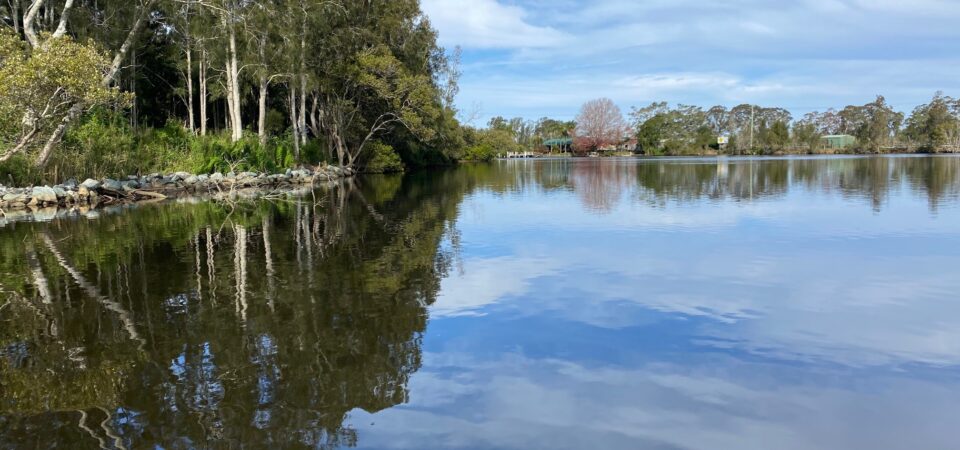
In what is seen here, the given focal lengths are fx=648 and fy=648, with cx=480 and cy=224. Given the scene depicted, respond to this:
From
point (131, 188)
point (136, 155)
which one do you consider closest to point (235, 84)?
point (136, 155)

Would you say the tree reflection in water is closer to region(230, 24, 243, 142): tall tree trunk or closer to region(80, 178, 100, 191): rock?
region(80, 178, 100, 191): rock

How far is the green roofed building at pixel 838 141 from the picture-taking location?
99.4 meters

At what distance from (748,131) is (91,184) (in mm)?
101165

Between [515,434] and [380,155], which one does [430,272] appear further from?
[380,155]

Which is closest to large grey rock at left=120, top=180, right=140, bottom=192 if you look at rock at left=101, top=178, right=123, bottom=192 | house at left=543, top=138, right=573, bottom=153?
rock at left=101, top=178, right=123, bottom=192

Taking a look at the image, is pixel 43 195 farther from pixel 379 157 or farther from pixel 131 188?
pixel 379 157

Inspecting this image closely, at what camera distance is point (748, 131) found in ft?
338

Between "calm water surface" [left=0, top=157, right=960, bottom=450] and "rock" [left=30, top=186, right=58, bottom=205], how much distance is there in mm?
5385

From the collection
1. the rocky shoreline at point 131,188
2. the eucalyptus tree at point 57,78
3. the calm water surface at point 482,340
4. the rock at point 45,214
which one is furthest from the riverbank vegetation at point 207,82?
the calm water surface at point 482,340

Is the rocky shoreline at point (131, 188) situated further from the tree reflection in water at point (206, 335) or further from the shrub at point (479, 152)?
the shrub at point (479, 152)

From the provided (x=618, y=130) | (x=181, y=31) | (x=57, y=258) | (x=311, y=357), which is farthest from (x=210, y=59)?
(x=618, y=130)

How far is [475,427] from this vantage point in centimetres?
407

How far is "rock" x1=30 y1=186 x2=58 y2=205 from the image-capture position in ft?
55.0

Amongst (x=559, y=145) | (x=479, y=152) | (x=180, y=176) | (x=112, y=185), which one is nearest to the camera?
(x=112, y=185)
